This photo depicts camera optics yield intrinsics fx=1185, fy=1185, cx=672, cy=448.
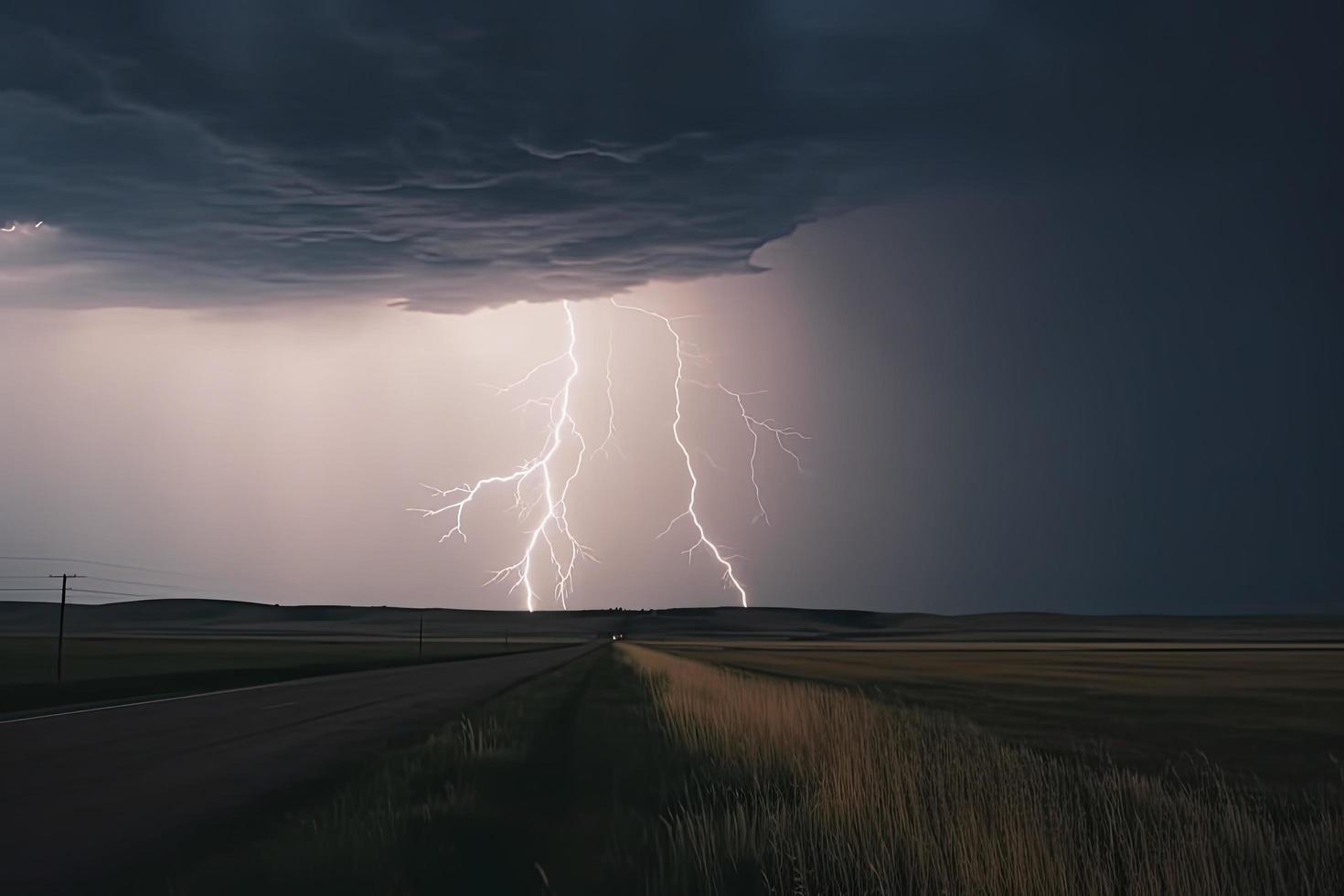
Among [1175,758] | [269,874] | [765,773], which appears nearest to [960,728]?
[1175,758]

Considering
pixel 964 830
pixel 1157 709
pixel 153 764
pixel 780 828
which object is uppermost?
pixel 964 830

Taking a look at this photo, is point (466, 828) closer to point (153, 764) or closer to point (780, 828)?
point (780, 828)

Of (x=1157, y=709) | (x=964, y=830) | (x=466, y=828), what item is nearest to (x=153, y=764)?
(x=466, y=828)

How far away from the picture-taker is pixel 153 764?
13.9 metres

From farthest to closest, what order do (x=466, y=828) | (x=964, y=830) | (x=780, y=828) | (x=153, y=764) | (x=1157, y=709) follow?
(x=1157, y=709) → (x=153, y=764) → (x=466, y=828) → (x=780, y=828) → (x=964, y=830)

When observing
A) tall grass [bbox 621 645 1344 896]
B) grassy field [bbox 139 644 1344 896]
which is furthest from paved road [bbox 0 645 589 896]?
tall grass [bbox 621 645 1344 896]

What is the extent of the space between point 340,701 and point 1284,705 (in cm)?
2434

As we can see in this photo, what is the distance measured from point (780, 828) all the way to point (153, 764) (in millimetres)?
8761

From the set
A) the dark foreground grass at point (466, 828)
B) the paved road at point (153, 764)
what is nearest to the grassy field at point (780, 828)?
the dark foreground grass at point (466, 828)

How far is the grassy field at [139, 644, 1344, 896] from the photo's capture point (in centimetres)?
718

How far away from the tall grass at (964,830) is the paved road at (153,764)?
13.2 feet

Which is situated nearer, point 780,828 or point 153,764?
point 780,828

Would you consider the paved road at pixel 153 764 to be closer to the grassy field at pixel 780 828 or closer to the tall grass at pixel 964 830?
the grassy field at pixel 780 828

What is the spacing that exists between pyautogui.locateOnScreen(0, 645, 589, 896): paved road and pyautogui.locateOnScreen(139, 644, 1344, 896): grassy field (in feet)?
2.61
